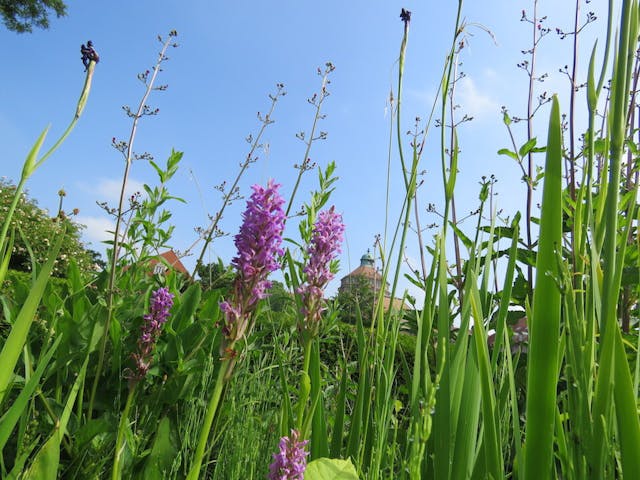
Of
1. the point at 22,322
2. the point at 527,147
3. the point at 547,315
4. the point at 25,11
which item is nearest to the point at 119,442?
the point at 22,322

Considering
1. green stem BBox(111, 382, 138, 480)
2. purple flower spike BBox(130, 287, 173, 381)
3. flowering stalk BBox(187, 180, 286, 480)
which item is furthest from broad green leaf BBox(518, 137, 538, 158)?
green stem BBox(111, 382, 138, 480)

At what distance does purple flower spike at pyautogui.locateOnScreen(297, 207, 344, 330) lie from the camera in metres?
1.03

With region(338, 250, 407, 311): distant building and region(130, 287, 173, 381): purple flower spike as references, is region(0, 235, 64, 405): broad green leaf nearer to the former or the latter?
Result: region(130, 287, 173, 381): purple flower spike

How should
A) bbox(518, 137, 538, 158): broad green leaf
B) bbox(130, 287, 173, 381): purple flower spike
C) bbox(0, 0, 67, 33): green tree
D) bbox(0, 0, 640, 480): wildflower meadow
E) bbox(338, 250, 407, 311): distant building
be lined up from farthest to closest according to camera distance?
bbox(0, 0, 67, 33): green tree → bbox(518, 137, 538, 158): broad green leaf → bbox(130, 287, 173, 381): purple flower spike → bbox(338, 250, 407, 311): distant building → bbox(0, 0, 640, 480): wildflower meadow

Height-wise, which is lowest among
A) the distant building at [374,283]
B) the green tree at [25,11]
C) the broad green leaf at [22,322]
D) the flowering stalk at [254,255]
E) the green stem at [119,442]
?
the green stem at [119,442]

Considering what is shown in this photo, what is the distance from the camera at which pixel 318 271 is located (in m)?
1.07

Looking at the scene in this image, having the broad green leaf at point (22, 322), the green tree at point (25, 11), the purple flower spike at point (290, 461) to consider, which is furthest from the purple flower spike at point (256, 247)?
the green tree at point (25, 11)

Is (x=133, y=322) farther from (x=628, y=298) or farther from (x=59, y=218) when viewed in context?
(x=628, y=298)

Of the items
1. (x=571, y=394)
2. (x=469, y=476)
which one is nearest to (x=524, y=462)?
(x=571, y=394)

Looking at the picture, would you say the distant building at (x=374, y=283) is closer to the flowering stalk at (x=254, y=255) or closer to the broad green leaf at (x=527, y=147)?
the flowering stalk at (x=254, y=255)

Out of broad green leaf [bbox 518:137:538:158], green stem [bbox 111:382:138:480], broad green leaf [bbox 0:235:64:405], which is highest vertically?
broad green leaf [bbox 518:137:538:158]

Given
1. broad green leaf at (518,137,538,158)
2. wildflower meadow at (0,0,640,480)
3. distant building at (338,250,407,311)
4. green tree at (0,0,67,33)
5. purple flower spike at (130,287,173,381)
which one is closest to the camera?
wildflower meadow at (0,0,640,480)

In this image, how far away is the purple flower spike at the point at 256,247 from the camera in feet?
3.02

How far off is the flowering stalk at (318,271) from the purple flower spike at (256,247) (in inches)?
4.5
